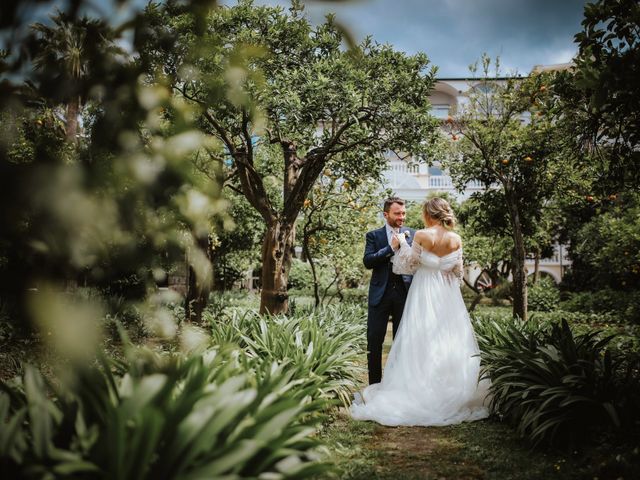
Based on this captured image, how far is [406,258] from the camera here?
5.57m

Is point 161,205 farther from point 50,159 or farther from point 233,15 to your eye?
point 233,15

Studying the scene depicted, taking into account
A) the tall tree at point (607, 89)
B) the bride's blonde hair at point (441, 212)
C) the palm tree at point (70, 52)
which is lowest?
the palm tree at point (70, 52)

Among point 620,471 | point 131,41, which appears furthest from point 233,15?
point 620,471

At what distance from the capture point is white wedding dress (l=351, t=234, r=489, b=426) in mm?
4707

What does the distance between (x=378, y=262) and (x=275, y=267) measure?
3081mm

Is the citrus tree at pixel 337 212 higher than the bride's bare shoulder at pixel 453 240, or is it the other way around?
the citrus tree at pixel 337 212

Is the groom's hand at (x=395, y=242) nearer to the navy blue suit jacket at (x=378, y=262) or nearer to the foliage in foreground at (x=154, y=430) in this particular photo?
the navy blue suit jacket at (x=378, y=262)

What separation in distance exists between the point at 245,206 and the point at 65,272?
13341 mm

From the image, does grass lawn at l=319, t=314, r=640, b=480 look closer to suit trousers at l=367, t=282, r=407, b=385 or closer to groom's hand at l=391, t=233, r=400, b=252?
suit trousers at l=367, t=282, r=407, b=385

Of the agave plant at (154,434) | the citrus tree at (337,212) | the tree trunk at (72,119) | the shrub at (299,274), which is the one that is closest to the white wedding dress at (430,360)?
the agave plant at (154,434)

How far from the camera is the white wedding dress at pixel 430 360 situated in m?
4.71

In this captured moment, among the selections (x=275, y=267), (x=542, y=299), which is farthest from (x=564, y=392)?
(x=542, y=299)

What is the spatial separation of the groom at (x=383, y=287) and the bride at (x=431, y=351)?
176 mm

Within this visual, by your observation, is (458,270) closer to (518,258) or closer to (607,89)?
(607,89)
